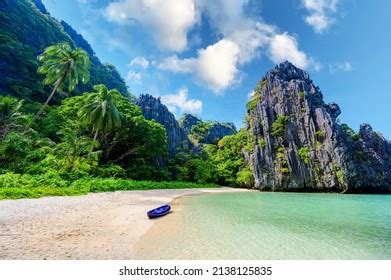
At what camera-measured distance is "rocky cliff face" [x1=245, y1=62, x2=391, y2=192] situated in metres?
49.9

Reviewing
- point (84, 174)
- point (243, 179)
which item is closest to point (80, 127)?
point (84, 174)

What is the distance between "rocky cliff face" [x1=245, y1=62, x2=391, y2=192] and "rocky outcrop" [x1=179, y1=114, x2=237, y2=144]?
2260cm

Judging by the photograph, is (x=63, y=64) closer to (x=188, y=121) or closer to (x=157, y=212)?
(x=157, y=212)

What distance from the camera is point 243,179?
56.7 m

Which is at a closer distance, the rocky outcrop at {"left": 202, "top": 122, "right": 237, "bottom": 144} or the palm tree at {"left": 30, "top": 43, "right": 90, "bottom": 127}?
the palm tree at {"left": 30, "top": 43, "right": 90, "bottom": 127}

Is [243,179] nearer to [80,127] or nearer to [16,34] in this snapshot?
[80,127]

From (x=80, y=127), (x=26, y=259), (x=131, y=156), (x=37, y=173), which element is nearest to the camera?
(x=26, y=259)

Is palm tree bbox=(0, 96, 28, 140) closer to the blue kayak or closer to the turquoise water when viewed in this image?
the blue kayak

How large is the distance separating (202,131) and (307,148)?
39844 mm

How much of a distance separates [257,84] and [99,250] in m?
66.6

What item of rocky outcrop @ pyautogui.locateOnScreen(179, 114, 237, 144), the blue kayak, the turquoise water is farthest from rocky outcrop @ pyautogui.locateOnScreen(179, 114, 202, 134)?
the turquoise water

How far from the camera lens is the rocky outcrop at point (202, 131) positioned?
3275 inches

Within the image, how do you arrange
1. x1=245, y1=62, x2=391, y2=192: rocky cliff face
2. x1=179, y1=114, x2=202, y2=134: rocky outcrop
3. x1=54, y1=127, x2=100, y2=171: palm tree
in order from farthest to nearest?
x1=179, y1=114, x2=202, y2=134: rocky outcrop → x1=245, y1=62, x2=391, y2=192: rocky cliff face → x1=54, y1=127, x2=100, y2=171: palm tree

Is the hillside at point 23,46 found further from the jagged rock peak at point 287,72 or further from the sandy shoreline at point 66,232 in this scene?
the jagged rock peak at point 287,72
